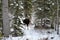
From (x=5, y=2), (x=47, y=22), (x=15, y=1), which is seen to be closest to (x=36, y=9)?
(x=47, y=22)

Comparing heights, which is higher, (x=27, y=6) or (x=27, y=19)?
(x=27, y=6)

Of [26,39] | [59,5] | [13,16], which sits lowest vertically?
[26,39]

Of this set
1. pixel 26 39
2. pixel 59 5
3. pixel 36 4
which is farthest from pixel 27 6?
pixel 26 39

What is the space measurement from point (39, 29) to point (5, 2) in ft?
7.26

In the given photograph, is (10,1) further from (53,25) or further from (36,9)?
(53,25)

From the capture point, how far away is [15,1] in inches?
215

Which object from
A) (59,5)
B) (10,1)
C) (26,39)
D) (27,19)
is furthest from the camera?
(27,19)

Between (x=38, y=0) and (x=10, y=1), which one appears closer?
(x=10, y=1)

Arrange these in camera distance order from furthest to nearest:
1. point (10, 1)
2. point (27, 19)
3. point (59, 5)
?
point (27, 19) → point (59, 5) → point (10, 1)

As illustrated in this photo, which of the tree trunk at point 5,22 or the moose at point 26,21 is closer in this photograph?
the tree trunk at point 5,22

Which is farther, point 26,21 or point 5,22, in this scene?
point 26,21

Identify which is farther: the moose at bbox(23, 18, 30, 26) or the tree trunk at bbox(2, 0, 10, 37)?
the moose at bbox(23, 18, 30, 26)

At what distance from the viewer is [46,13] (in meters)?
6.29

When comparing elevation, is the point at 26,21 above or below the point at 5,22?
below
